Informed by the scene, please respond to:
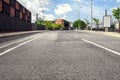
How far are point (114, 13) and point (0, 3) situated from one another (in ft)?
191

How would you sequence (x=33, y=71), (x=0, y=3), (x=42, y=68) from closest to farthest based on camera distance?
(x=33, y=71) < (x=42, y=68) < (x=0, y=3)

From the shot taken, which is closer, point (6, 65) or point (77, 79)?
point (77, 79)

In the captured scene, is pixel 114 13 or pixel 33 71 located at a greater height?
pixel 114 13

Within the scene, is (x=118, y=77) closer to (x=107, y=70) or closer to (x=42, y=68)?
(x=107, y=70)

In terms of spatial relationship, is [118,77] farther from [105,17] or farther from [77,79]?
[105,17]

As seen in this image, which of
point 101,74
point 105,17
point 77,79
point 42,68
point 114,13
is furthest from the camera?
point 114,13

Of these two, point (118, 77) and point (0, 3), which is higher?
point (0, 3)

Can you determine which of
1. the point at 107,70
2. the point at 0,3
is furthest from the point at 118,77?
the point at 0,3

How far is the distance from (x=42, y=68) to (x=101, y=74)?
157 centimetres

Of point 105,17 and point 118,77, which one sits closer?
point 118,77

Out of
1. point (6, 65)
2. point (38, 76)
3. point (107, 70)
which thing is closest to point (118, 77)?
point (107, 70)

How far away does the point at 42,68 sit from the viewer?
6.55 metres

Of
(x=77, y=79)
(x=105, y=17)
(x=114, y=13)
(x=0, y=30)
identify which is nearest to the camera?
(x=77, y=79)

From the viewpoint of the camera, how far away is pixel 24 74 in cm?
577
